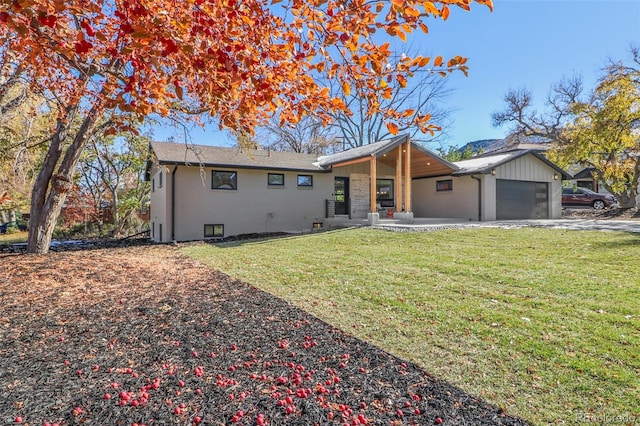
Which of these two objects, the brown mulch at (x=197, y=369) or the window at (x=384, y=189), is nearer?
the brown mulch at (x=197, y=369)

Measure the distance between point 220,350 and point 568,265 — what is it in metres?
6.31

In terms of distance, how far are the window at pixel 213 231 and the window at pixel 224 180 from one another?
1544 mm

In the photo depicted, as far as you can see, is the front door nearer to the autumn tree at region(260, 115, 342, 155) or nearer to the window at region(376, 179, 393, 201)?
the window at region(376, 179, 393, 201)

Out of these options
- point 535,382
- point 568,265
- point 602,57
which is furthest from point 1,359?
point 602,57

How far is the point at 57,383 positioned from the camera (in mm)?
2529

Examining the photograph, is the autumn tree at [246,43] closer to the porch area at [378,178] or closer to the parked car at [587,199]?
the porch area at [378,178]

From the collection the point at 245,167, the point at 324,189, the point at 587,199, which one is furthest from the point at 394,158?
the point at 587,199

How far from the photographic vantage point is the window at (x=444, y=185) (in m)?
16.9

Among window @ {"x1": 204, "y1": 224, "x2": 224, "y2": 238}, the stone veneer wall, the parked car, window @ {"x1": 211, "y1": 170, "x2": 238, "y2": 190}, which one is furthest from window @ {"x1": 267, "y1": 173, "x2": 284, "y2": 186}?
the parked car

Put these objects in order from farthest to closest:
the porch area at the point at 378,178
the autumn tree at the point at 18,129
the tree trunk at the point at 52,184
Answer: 1. the porch area at the point at 378,178
2. the tree trunk at the point at 52,184
3. the autumn tree at the point at 18,129

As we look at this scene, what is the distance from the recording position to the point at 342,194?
54.5 feet

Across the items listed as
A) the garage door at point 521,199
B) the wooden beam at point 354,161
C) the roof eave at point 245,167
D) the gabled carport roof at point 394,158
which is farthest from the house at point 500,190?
the roof eave at point 245,167

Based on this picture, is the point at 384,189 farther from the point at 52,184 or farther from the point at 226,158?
the point at 52,184

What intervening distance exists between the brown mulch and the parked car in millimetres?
25409
